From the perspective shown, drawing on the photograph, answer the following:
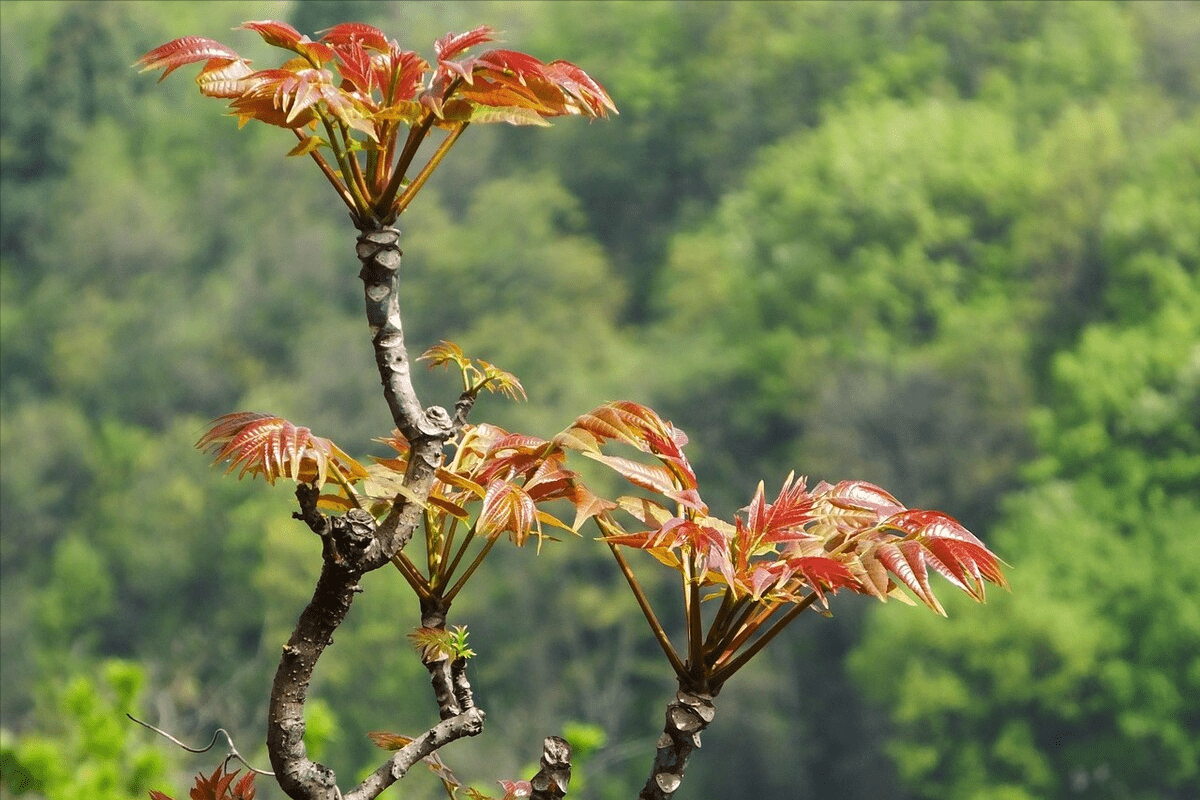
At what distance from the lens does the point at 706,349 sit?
84.3ft

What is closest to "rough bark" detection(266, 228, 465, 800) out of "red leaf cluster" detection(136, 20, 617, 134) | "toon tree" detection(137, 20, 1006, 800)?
"toon tree" detection(137, 20, 1006, 800)

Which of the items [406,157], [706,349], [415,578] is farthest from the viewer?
[706,349]

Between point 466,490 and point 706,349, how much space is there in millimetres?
24423

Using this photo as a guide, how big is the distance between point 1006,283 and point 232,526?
13314 mm

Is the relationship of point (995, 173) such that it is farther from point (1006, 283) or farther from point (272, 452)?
point (272, 452)

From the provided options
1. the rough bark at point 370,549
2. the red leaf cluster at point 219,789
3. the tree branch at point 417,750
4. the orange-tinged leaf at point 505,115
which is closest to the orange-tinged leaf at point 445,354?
the rough bark at point 370,549

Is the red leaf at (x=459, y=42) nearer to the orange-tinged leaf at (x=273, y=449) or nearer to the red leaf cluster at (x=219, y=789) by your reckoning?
the orange-tinged leaf at (x=273, y=449)

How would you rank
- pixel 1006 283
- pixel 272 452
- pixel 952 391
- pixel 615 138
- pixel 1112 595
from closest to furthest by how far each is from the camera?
pixel 272 452 < pixel 1112 595 < pixel 952 391 < pixel 1006 283 < pixel 615 138

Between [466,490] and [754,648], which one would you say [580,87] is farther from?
[754,648]

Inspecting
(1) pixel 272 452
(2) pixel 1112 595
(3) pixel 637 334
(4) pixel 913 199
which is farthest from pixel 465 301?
(1) pixel 272 452

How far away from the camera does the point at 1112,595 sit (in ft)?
63.5

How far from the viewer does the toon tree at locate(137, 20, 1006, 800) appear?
48.1 inches

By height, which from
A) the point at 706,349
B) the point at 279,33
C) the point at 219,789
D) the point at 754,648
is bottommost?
the point at 219,789

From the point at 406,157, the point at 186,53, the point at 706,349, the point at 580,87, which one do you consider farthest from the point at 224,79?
the point at 706,349
